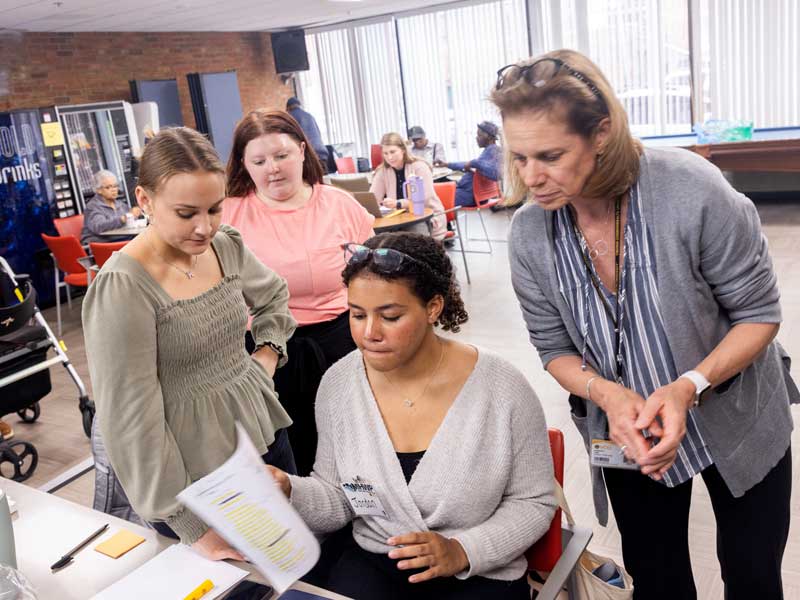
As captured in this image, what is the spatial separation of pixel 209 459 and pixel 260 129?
1164 mm

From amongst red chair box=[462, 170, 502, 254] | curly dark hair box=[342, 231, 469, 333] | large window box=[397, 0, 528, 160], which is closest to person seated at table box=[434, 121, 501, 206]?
red chair box=[462, 170, 502, 254]

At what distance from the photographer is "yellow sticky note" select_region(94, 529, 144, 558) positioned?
1521 mm

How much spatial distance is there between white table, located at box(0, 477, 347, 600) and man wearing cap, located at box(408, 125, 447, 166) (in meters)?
7.42

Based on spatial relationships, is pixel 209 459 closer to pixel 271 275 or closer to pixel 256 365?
pixel 256 365

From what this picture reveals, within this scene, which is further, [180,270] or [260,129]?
[260,129]

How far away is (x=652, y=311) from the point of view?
4.54 ft

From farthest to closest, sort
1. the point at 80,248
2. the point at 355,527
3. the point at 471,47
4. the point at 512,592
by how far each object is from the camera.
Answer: the point at 471,47 → the point at 80,248 → the point at 355,527 → the point at 512,592

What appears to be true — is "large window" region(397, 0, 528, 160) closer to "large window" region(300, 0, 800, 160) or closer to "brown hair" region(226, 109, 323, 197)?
"large window" region(300, 0, 800, 160)

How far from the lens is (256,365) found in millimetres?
1829

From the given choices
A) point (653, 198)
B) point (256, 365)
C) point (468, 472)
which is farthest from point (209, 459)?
point (653, 198)

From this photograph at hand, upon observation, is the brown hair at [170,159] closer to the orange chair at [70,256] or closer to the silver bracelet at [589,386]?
the silver bracelet at [589,386]

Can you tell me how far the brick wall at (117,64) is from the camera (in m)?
8.27

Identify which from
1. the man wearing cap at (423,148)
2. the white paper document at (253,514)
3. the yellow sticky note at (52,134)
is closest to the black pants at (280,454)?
the white paper document at (253,514)

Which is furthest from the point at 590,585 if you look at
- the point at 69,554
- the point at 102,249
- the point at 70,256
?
the point at 70,256
